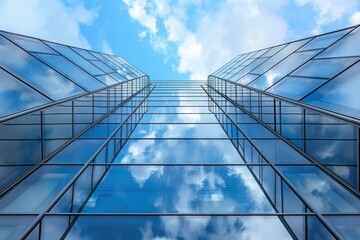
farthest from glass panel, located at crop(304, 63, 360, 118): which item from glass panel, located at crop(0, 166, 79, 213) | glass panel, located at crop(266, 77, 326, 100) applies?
glass panel, located at crop(0, 166, 79, 213)

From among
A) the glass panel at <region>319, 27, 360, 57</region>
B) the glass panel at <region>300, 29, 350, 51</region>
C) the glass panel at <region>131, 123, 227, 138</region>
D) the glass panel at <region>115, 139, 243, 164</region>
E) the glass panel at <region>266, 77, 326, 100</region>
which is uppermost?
the glass panel at <region>300, 29, 350, 51</region>

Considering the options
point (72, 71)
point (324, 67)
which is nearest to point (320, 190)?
point (324, 67)

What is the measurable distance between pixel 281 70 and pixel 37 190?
35.4ft

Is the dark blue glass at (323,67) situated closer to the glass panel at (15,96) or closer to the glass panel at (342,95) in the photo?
the glass panel at (342,95)

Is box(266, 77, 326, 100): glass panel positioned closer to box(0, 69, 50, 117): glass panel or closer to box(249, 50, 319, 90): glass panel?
box(249, 50, 319, 90): glass panel

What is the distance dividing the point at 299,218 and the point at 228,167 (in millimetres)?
2673

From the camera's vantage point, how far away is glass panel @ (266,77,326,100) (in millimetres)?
10352

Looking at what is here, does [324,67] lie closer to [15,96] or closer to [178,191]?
[178,191]

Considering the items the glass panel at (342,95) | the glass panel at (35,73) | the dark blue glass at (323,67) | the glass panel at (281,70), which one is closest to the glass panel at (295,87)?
the dark blue glass at (323,67)

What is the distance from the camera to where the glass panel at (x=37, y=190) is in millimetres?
6582

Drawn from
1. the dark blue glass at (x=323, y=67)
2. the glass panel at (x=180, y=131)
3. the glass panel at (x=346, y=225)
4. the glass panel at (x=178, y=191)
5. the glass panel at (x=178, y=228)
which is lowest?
the glass panel at (x=178, y=228)

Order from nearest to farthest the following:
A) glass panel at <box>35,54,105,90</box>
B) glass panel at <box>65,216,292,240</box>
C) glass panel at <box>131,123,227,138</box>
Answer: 1. glass panel at <box>65,216,292,240</box>
2. glass panel at <box>131,123,227,138</box>
3. glass panel at <box>35,54,105,90</box>

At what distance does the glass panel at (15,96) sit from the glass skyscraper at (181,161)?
4cm

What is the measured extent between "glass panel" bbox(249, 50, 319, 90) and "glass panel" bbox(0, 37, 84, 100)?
7.45 metres
